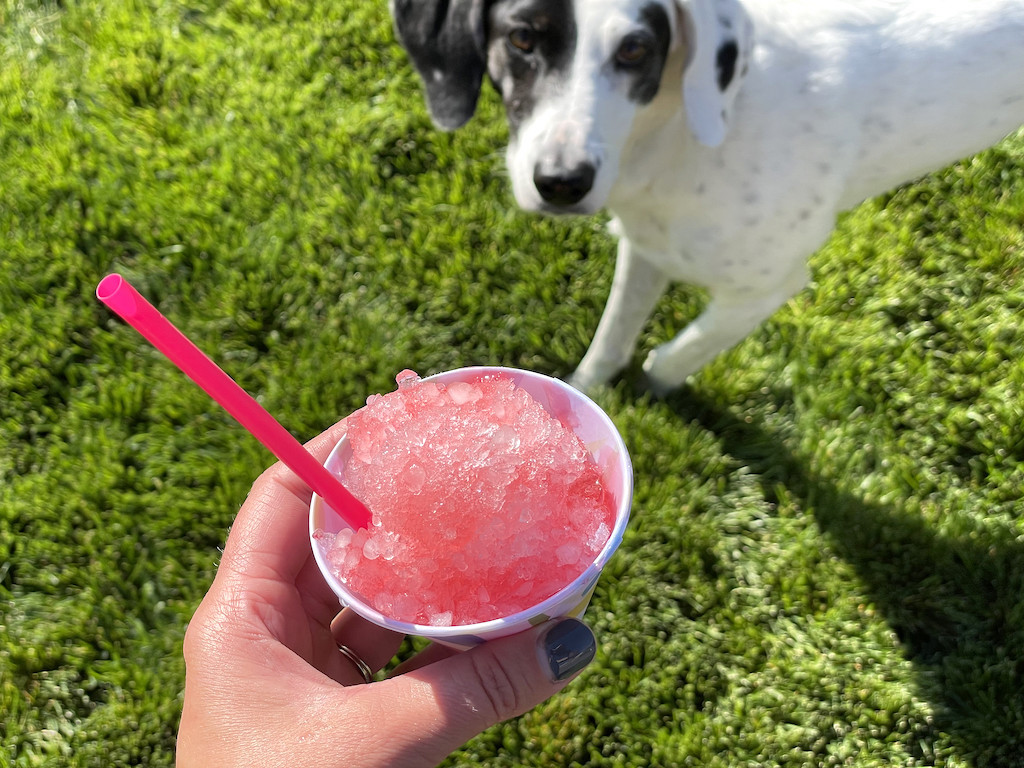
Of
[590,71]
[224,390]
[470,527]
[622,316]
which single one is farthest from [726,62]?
[224,390]

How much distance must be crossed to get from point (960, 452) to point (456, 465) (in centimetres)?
215

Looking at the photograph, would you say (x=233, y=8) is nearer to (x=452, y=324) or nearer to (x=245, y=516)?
(x=452, y=324)

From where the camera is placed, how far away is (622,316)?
2.74 meters

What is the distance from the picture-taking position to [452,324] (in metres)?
3.05

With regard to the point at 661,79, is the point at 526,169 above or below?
below

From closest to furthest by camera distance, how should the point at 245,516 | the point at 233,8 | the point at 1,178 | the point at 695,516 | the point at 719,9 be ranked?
the point at 245,516
the point at 719,9
the point at 695,516
the point at 1,178
the point at 233,8

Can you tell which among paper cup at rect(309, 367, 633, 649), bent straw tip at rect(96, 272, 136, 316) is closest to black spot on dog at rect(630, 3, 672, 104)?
paper cup at rect(309, 367, 633, 649)

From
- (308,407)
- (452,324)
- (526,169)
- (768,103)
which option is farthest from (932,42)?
(308,407)

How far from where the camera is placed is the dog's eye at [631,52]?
194 centimetres

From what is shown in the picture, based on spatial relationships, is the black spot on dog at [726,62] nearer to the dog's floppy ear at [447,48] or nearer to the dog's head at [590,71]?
the dog's head at [590,71]

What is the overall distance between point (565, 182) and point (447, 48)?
55 cm

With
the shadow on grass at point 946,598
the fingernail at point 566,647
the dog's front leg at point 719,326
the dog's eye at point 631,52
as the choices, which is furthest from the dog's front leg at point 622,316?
the fingernail at point 566,647

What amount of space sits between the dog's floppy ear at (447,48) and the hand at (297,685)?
124cm

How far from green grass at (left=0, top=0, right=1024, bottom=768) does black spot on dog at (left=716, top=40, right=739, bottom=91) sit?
1.08 metres
